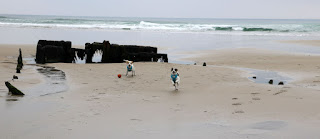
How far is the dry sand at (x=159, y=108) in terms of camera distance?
5.46 metres

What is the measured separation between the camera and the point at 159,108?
7.05 meters

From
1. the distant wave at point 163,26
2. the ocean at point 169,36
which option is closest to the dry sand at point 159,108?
the ocean at point 169,36

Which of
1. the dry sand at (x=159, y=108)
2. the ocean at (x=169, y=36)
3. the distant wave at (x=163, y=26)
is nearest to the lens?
the dry sand at (x=159, y=108)

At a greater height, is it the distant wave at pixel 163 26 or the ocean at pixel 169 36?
the distant wave at pixel 163 26

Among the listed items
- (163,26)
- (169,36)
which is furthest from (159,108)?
(163,26)

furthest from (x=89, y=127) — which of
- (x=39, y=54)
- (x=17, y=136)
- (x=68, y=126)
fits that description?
(x=39, y=54)

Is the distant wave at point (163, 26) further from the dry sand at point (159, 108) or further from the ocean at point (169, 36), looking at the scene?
the dry sand at point (159, 108)

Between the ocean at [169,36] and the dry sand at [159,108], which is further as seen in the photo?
the ocean at [169,36]

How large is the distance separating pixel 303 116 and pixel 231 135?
→ 1910mm

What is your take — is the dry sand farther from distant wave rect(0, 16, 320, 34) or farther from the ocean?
distant wave rect(0, 16, 320, 34)

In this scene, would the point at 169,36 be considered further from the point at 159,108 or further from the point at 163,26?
the point at 159,108

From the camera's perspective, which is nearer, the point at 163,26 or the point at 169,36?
the point at 169,36

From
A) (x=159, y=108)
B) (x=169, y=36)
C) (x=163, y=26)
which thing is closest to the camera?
(x=159, y=108)

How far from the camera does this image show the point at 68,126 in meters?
5.63
